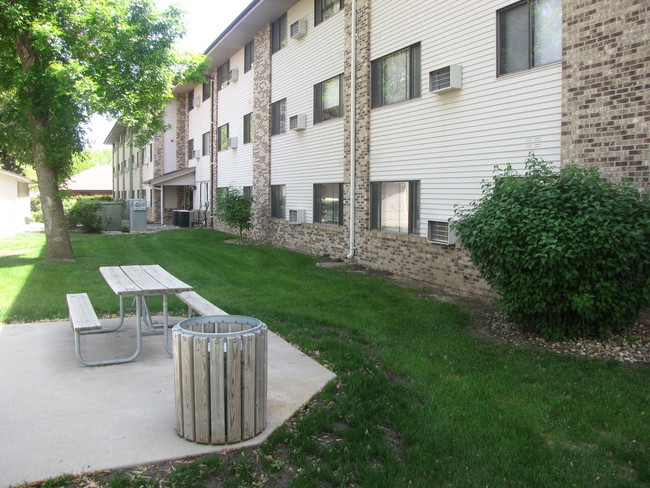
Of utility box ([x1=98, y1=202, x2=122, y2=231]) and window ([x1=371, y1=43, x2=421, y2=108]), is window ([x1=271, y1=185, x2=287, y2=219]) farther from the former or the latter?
utility box ([x1=98, y1=202, x2=122, y2=231])

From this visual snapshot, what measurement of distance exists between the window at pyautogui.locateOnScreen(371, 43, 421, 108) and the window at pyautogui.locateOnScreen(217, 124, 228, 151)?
12343 mm

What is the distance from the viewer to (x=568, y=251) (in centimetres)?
553

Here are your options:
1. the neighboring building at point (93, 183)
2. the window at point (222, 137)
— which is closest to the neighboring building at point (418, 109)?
the window at point (222, 137)

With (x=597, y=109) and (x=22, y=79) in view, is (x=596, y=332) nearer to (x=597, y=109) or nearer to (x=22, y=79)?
(x=597, y=109)

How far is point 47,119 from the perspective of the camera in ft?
42.0

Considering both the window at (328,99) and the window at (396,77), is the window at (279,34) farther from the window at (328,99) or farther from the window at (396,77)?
the window at (396,77)

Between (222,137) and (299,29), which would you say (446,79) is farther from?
(222,137)

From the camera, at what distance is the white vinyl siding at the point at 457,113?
8117 millimetres

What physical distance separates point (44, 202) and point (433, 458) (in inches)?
484

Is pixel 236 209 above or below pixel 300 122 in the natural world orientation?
below

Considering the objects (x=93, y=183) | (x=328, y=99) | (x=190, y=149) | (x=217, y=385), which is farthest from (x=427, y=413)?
(x=93, y=183)

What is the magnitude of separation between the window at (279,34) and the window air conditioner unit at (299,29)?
0.89 m

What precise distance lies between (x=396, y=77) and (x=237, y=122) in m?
11.5

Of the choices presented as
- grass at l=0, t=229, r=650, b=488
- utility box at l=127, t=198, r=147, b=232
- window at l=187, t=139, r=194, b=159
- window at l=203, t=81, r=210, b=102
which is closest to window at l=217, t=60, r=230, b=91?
window at l=203, t=81, r=210, b=102
